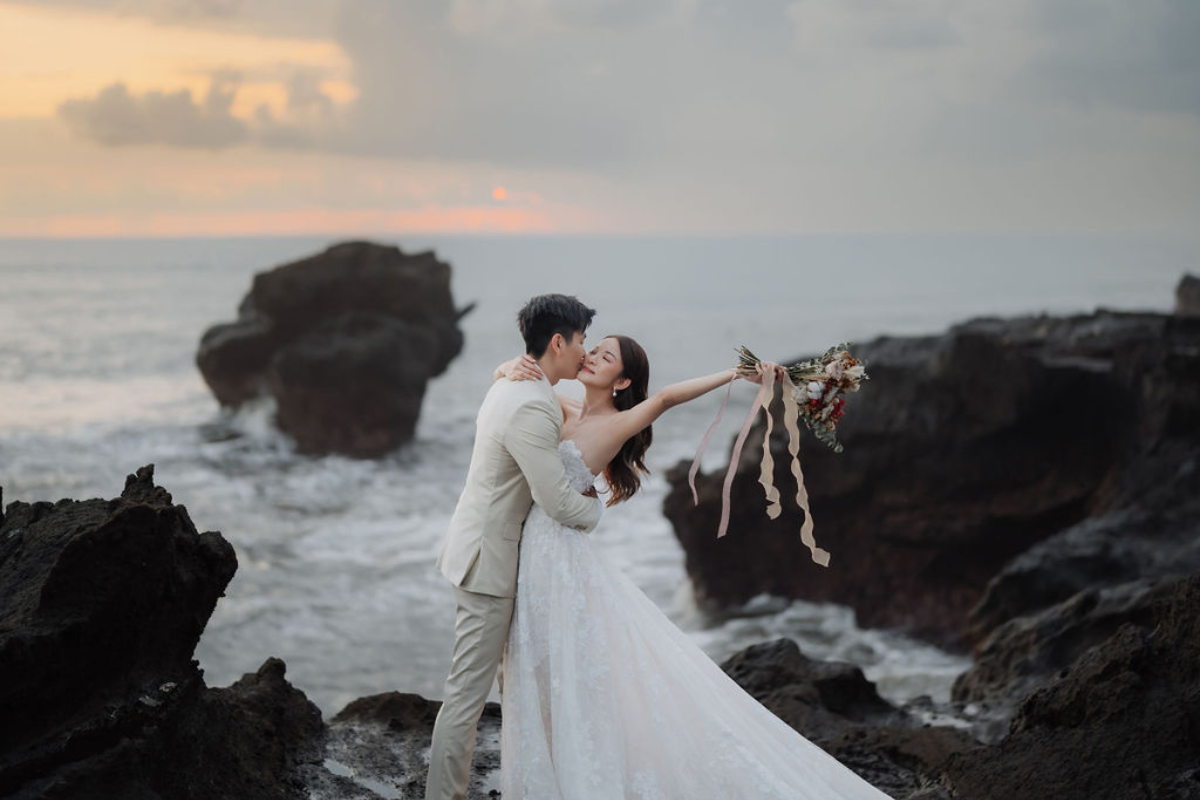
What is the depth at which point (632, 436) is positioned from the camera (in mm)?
4844

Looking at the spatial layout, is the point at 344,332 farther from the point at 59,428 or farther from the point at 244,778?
the point at 244,778

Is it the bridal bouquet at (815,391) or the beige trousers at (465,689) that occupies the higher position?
the bridal bouquet at (815,391)

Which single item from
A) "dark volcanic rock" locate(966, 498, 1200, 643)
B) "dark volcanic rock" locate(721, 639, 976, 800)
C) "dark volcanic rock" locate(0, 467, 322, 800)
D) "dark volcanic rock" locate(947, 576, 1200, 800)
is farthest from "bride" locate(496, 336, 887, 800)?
"dark volcanic rock" locate(966, 498, 1200, 643)

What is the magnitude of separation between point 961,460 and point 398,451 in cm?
1596

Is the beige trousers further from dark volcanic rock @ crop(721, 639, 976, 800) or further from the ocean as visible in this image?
the ocean

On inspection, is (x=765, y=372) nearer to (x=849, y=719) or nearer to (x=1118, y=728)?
(x=1118, y=728)

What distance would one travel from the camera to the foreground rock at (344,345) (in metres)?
24.5

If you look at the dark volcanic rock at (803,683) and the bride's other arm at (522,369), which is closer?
the bride's other arm at (522,369)

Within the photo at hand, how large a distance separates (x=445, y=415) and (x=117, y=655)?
28.6m

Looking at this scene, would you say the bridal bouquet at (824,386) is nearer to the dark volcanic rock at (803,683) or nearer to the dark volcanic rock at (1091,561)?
the dark volcanic rock at (803,683)

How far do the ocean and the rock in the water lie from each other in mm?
8802

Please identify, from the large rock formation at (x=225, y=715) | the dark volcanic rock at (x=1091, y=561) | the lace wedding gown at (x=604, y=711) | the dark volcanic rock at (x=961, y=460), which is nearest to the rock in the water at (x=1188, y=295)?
the dark volcanic rock at (x=961, y=460)

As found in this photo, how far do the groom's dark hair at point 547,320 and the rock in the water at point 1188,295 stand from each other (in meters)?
18.0

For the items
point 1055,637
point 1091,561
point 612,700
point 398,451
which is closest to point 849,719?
point 1055,637
